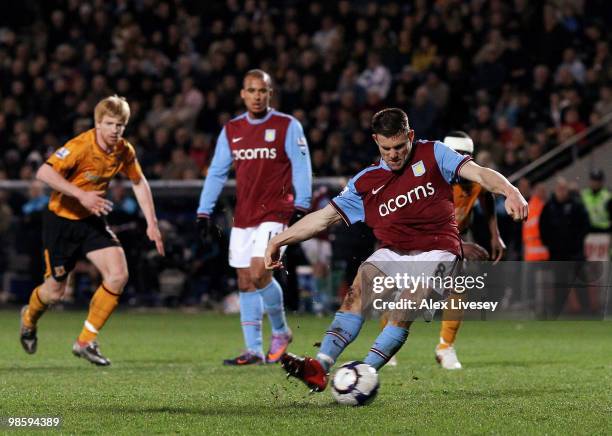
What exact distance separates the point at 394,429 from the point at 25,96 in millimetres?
16899

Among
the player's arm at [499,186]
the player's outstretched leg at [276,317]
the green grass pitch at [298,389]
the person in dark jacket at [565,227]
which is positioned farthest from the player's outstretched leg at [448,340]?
the person in dark jacket at [565,227]

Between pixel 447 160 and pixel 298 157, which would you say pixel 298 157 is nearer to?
pixel 298 157

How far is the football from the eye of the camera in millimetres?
7090

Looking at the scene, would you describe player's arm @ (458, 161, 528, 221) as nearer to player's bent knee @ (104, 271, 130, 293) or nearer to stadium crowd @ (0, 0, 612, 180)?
player's bent knee @ (104, 271, 130, 293)

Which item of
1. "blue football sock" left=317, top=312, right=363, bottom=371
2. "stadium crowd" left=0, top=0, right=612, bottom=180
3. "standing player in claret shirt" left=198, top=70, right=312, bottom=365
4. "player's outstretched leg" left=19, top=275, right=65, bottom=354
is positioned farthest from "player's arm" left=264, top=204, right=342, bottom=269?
"stadium crowd" left=0, top=0, right=612, bottom=180

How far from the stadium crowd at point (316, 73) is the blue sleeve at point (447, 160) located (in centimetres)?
841

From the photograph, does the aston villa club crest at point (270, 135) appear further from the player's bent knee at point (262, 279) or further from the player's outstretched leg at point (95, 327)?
the player's outstretched leg at point (95, 327)

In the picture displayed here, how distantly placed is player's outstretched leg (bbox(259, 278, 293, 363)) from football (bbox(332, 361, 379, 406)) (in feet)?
11.2

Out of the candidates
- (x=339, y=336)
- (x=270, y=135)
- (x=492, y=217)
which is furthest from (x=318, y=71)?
(x=339, y=336)

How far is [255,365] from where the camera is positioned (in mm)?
10148

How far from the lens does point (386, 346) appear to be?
24.0 feet

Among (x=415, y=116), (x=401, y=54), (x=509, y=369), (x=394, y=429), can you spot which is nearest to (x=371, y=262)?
(x=394, y=429)

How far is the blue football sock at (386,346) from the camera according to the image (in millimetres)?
7281

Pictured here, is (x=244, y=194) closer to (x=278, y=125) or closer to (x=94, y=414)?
(x=278, y=125)
